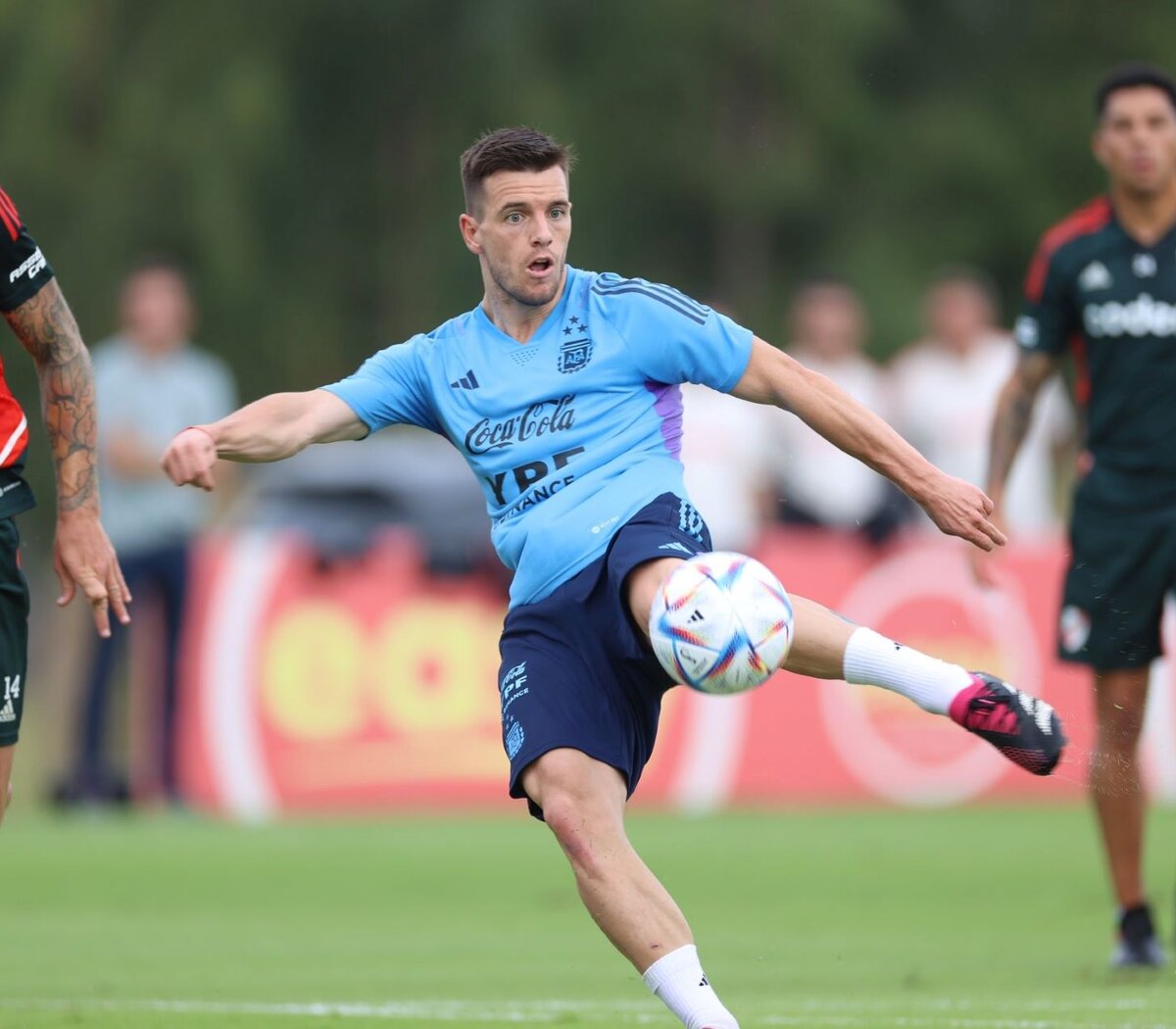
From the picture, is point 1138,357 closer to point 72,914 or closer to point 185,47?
point 72,914

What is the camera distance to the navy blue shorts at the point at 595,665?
21.9 ft

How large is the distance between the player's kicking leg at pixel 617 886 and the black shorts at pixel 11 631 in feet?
5.09

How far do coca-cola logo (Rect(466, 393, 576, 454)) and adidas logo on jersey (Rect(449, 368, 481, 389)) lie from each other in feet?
0.47

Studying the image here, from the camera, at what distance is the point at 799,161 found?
28.6 meters

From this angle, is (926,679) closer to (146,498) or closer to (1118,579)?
(1118,579)

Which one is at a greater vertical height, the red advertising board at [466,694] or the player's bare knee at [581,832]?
the red advertising board at [466,694]

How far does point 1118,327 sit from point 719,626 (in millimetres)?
3463

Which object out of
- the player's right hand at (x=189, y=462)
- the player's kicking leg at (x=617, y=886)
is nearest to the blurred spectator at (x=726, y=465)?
the player's kicking leg at (x=617, y=886)

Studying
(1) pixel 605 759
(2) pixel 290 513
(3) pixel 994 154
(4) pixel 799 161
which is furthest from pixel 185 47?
(1) pixel 605 759

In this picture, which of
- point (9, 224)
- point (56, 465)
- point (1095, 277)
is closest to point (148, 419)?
point (1095, 277)

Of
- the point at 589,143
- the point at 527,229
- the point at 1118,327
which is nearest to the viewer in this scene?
the point at 527,229

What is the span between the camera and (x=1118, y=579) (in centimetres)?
909

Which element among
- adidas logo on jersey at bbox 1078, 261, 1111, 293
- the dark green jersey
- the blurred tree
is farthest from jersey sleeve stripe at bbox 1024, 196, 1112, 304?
the blurred tree

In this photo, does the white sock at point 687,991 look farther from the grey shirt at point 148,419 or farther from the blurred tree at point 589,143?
the blurred tree at point 589,143
